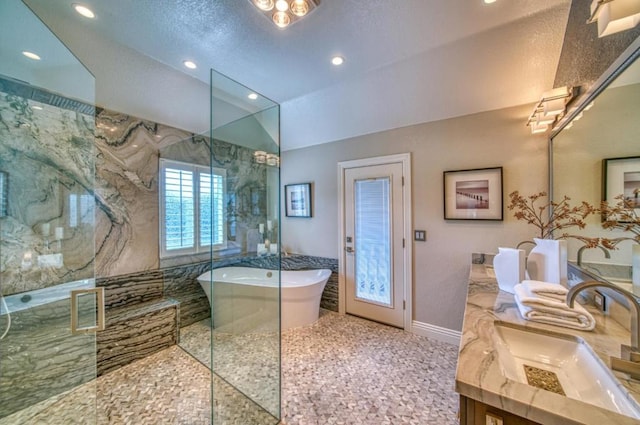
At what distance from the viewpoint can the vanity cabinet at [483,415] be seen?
0.72 meters

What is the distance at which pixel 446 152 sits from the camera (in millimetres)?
2656

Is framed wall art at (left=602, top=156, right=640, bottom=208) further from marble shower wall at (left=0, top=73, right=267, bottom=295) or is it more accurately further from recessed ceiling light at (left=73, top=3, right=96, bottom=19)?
recessed ceiling light at (left=73, top=3, right=96, bottom=19)

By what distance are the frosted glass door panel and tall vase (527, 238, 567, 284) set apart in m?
1.50

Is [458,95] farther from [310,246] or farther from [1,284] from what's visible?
[1,284]

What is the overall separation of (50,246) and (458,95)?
13.5ft

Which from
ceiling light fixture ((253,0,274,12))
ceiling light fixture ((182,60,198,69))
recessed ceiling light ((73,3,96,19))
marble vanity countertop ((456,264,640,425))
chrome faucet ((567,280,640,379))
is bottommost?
marble vanity countertop ((456,264,640,425))

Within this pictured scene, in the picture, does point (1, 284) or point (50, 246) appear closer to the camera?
point (1, 284)

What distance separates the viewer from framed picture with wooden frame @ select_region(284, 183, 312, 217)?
12.2ft

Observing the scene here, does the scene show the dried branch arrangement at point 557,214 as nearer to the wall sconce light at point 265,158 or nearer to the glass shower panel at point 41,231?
the wall sconce light at point 265,158

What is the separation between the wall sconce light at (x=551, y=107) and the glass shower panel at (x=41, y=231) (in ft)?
11.7

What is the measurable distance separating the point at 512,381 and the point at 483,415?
15cm

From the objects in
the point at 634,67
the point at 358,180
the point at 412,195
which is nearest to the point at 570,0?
the point at 634,67

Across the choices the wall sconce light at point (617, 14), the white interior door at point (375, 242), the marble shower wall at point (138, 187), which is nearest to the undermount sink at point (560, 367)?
the wall sconce light at point (617, 14)

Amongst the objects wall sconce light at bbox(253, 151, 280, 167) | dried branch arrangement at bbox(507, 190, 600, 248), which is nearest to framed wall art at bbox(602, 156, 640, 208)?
dried branch arrangement at bbox(507, 190, 600, 248)
